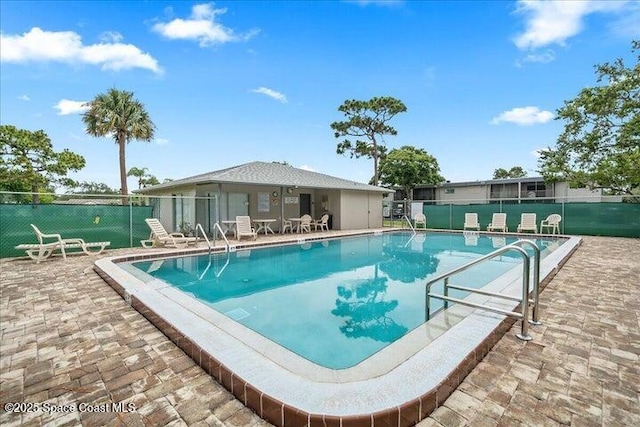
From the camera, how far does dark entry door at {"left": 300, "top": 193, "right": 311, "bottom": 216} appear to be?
17438 mm

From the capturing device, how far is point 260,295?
5781 millimetres

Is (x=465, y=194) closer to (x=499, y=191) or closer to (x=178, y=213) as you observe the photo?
(x=499, y=191)

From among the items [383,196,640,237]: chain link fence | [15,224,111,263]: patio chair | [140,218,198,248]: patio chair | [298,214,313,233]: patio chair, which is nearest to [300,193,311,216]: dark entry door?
[298,214,313,233]: patio chair

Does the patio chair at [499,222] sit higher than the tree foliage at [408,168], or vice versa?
the tree foliage at [408,168]

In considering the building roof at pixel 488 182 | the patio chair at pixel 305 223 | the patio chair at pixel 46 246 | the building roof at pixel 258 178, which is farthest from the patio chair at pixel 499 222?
the patio chair at pixel 46 246

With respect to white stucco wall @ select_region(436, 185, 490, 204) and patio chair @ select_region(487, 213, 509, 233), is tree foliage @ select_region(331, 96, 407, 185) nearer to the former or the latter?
white stucco wall @ select_region(436, 185, 490, 204)

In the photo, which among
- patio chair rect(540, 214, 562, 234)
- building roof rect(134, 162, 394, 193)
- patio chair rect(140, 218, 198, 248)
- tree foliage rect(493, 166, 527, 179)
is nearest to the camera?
patio chair rect(140, 218, 198, 248)

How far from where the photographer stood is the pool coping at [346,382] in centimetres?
194

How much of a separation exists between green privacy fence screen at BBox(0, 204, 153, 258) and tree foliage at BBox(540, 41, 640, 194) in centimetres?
1890

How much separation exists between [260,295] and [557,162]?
62.0ft

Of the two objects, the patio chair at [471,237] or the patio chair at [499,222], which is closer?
the patio chair at [471,237]

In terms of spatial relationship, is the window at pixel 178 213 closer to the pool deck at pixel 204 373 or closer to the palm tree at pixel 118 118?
Answer: the palm tree at pixel 118 118

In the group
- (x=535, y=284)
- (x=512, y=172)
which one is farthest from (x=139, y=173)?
(x=512, y=172)

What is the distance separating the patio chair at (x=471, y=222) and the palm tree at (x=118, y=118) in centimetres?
2019
